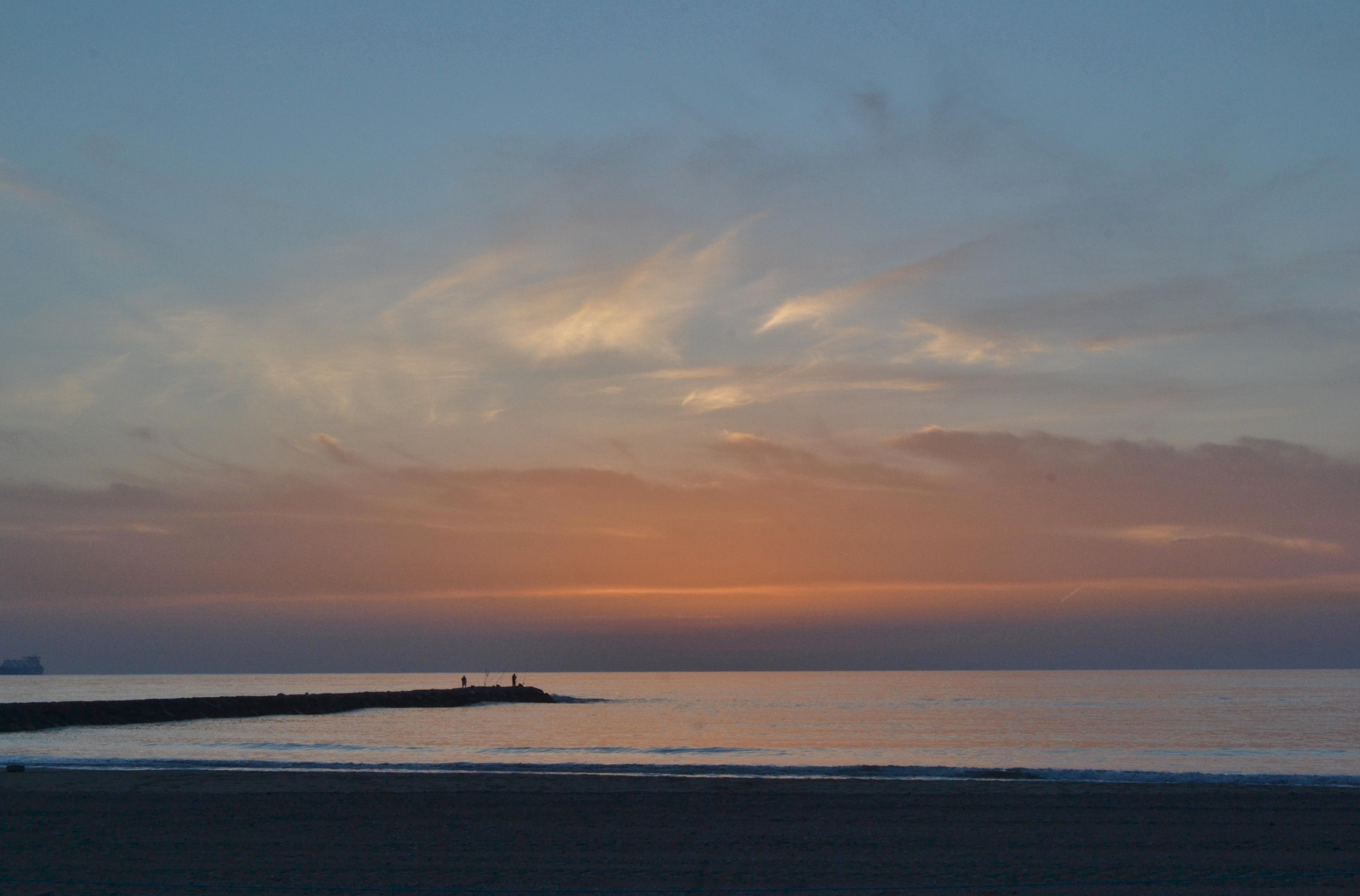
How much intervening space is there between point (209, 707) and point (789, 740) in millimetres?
33280

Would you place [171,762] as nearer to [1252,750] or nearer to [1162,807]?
[1162,807]

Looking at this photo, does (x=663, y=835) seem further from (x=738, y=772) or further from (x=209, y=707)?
(x=209, y=707)

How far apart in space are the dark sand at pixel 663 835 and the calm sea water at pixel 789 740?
705 centimetres

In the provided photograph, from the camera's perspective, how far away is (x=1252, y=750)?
37906 mm

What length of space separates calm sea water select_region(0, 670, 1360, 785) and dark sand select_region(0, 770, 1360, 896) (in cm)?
705

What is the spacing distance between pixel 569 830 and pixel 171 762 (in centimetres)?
1776

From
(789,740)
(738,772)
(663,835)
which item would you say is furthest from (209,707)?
(663,835)

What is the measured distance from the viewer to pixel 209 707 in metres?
55.8

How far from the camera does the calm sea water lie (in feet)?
95.9

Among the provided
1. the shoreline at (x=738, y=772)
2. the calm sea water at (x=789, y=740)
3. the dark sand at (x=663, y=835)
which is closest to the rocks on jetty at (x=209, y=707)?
the calm sea water at (x=789, y=740)

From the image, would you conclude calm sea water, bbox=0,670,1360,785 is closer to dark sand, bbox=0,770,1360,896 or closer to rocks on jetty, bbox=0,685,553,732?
rocks on jetty, bbox=0,685,553,732

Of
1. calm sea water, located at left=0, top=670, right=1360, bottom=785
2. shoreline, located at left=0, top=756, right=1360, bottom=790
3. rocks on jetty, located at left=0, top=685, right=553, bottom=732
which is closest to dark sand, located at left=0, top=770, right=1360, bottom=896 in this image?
shoreline, located at left=0, top=756, right=1360, bottom=790

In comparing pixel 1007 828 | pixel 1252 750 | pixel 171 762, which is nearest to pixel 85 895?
pixel 1007 828

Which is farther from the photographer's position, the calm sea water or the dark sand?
the calm sea water
